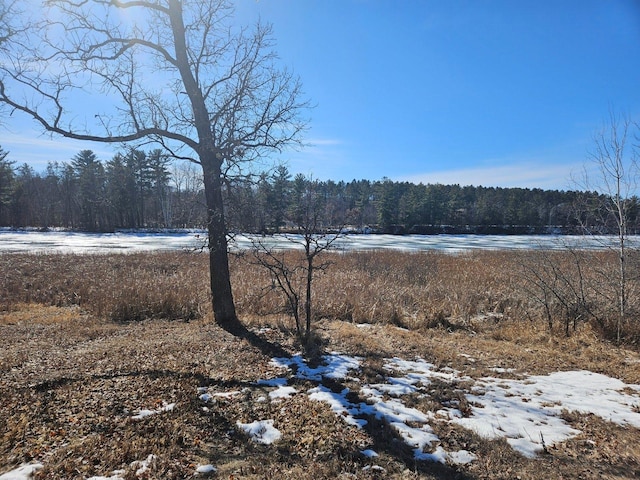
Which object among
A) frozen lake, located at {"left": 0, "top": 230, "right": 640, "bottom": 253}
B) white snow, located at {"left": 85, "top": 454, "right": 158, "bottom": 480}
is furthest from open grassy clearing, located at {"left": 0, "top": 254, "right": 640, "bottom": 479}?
frozen lake, located at {"left": 0, "top": 230, "right": 640, "bottom": 253}

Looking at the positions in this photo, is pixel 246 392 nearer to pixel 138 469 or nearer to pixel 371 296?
pixel 138 469

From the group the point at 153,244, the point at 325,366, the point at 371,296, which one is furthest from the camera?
the point at 153,244

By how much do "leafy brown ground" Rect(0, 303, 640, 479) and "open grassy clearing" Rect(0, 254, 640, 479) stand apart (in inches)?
0.7

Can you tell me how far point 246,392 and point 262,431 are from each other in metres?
0.98

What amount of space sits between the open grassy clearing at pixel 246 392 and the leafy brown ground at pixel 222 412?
0.7 inches

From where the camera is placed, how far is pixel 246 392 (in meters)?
4.34

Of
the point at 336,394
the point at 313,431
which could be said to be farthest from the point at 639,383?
the point at 313,431

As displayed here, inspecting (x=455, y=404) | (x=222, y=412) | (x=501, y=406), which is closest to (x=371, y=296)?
(x=455, y=404)

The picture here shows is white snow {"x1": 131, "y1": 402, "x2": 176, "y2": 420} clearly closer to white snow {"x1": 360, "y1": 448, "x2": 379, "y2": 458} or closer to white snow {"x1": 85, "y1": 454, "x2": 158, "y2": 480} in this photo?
white snow {"x1": 85, "y1": 454, "x2": 158, "y2": 480}

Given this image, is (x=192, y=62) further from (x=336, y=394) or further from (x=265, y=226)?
(x=336, y=394)

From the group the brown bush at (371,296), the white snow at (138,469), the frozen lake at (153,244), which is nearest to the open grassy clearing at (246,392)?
the white snow at (138,469)

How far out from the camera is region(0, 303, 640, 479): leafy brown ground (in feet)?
9.25

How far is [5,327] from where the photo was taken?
285 inches

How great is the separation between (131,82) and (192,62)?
4.51 feet
